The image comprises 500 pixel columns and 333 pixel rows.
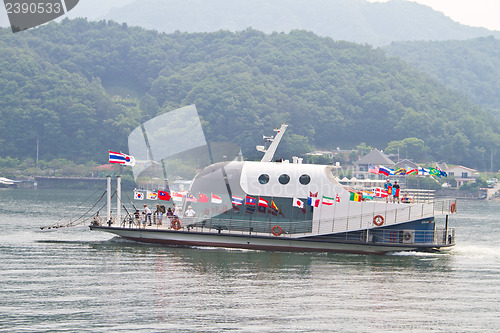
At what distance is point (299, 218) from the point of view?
37594mm

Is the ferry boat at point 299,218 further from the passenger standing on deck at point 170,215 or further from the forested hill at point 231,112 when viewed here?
the forested hill at point 231,112

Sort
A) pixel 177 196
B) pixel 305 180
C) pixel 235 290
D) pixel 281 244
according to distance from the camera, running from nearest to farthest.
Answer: pixel 235 290 < pixel 281 244 < pixel 305 180 < pixel 177 196

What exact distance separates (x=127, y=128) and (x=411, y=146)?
188 ft

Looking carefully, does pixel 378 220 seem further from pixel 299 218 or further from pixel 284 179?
pixel 284 179

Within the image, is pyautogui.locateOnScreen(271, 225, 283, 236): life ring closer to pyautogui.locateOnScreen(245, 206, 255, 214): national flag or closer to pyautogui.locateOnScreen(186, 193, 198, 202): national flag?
pyautogui.locateOnScreen(245, 206, 255, 214): national flag

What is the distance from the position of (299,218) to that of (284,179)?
1.92 meters

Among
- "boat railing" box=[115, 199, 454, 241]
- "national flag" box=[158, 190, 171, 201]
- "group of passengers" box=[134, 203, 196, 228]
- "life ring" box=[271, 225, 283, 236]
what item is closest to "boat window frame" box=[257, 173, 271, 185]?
"boat railing" box=[115, 199, 454, 241]

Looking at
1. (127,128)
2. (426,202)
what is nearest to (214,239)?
(426,202)

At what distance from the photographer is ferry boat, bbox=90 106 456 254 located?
37.1m

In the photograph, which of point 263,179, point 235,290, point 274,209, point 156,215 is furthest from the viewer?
point 156,215

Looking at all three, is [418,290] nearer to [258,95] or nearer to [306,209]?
[306,209]

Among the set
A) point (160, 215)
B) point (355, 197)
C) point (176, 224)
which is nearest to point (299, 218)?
point (355, 197)

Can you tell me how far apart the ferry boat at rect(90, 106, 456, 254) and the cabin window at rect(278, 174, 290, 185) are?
46mm

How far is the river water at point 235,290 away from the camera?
23500 mm
